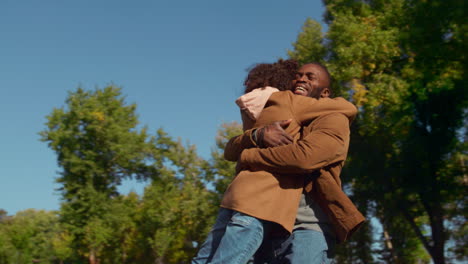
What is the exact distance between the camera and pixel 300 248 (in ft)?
7.80

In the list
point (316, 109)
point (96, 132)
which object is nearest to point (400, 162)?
point (316, 109)

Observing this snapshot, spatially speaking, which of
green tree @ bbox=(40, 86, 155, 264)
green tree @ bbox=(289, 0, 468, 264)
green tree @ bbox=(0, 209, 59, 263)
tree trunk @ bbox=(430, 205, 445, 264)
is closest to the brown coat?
green tree @ bbox=(289, 0, 468, 264)

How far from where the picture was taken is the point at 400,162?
1742 cm

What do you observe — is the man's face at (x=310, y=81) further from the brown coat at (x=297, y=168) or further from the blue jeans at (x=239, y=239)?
the blue jeans at (x=239, y=239)

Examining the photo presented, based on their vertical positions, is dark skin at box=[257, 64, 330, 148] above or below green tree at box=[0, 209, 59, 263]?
below

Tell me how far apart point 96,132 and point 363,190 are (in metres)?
16.5

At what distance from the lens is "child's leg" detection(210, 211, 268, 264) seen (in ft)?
7.31

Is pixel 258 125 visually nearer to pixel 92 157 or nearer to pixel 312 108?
pixel 312 108

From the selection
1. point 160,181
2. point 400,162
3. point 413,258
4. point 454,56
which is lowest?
point 413,258

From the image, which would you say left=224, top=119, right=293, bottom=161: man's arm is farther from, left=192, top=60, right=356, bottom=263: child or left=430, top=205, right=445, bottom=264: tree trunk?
left=430, top=205, right=445, bottom=264: tree trunk

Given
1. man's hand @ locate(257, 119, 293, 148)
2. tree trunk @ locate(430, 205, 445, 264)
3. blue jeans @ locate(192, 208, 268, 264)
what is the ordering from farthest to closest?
tree trunk @ locate(430, 205, 445, 264)
man's hand @ locate(257, 119, 293, 148)
blue jeans @ locate(192, 208, 268, 264)

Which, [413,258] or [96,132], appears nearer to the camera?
[413,258]

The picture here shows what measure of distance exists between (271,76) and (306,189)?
2.32 feet

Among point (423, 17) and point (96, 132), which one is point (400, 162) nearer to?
point (423, 17)
